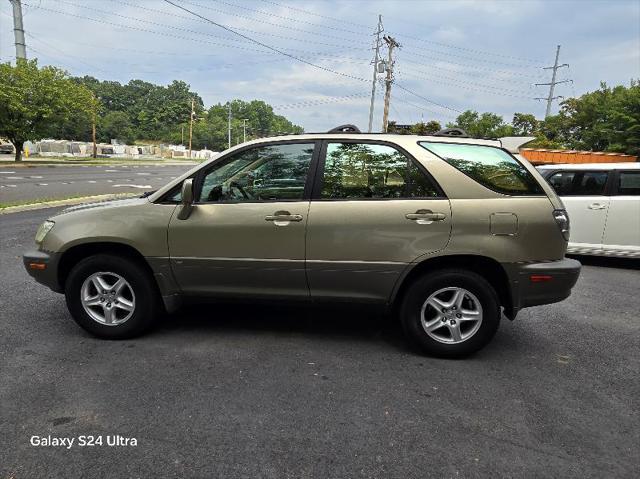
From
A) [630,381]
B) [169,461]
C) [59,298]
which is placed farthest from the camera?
[59,298]

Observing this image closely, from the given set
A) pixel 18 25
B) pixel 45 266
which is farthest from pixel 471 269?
pixel 18 25

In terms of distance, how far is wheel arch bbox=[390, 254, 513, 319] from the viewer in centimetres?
349

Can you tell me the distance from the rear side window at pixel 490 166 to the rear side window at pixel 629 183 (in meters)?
4.54

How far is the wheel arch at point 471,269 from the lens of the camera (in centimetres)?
349

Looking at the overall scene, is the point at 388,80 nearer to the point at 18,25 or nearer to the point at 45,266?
the point at 18,25

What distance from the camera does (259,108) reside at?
513 feet

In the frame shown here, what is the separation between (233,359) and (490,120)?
50.5m


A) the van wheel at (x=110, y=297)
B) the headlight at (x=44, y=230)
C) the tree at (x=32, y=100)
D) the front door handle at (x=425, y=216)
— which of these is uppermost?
the tree at (x=32, y=100)

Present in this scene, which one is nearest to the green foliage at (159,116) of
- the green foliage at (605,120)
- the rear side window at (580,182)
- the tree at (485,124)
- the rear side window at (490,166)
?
the tree at (485,124)

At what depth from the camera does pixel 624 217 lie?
22.8 ft

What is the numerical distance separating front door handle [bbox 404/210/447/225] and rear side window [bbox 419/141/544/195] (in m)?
0.41

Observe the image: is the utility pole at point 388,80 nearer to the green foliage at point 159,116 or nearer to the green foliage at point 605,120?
the green foliage at point 605,120

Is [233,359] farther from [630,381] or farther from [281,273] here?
[630,381]

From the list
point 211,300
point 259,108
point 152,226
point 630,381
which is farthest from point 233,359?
point 259,108
